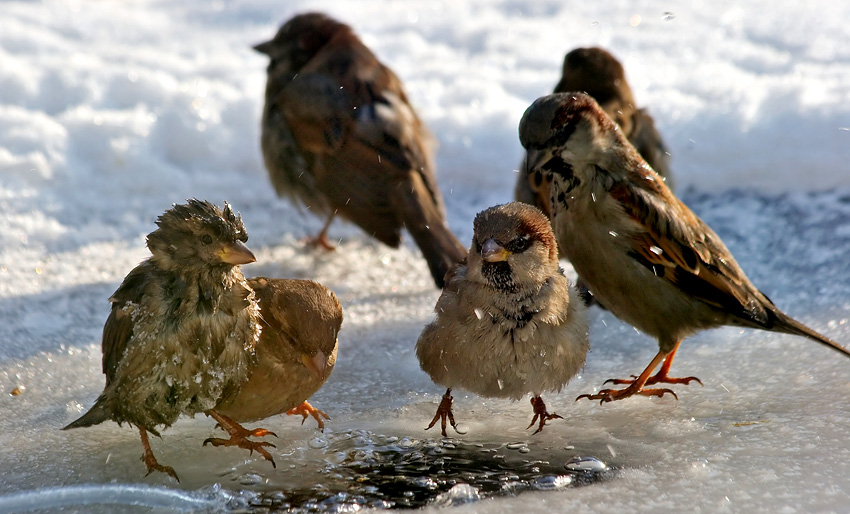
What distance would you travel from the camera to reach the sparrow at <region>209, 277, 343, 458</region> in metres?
3.12

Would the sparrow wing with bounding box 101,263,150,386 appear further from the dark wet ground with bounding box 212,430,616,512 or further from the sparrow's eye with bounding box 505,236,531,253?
the sparrow's eye with bounding box 505,236,531,253

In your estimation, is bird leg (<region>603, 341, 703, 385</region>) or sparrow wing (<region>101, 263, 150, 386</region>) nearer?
sparrow wing (<region>101, 263, 150, 386</region>)

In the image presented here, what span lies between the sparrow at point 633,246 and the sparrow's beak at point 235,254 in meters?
1.51

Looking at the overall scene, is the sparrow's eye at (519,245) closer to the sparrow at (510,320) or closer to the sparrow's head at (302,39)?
the sparrow at (510,320)

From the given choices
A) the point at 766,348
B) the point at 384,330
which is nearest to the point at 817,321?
the point at 766,348

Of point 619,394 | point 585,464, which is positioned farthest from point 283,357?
point 619,394

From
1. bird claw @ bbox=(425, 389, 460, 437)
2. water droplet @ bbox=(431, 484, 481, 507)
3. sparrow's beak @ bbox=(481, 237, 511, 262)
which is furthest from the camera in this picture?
bird claw @ bbox=(425, 389, 460, 437)

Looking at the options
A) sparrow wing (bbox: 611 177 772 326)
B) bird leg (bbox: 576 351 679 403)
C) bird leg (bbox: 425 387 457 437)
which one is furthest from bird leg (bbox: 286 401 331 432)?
sparrow wing (bbox: 611 177 772 326)

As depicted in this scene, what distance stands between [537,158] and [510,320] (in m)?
0.91

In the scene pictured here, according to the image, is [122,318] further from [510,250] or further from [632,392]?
[632,392]

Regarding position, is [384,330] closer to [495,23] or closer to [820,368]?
[820,368]

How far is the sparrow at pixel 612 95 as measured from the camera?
16.7 feet

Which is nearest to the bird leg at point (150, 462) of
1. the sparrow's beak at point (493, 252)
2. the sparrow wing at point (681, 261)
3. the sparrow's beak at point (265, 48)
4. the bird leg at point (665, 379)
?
the sparrow's beak at point (493, 252)

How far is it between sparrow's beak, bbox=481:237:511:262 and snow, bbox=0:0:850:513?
2.19 ft
